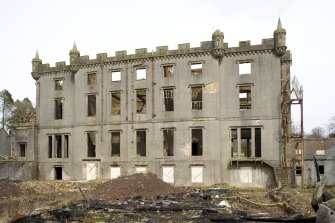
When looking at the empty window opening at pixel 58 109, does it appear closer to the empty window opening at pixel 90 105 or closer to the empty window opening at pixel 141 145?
the empty window opening at pixel 90 105

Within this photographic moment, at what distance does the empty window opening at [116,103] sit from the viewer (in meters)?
34.0

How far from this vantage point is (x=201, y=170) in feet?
99.8

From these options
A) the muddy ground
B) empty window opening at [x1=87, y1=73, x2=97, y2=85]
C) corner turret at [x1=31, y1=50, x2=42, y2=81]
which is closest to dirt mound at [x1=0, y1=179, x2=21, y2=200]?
the muddy ground

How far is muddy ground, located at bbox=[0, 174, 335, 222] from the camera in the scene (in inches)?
576

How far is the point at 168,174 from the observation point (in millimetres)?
31391

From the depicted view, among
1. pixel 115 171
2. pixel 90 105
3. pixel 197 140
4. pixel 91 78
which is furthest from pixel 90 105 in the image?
pixel 197 140

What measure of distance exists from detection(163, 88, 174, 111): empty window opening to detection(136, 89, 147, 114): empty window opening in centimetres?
206

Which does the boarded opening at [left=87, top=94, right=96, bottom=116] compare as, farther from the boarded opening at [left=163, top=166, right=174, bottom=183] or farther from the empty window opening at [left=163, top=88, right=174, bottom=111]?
the boarded opening at [left=163, top=166, right=174, bottom=183]

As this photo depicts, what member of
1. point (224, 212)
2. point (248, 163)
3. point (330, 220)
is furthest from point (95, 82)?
point (330, 220)

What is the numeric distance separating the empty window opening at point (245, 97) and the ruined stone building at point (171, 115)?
0.09 m

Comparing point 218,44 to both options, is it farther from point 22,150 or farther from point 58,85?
point 22,150

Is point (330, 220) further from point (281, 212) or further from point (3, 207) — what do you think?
point (3, 207)

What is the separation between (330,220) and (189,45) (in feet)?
89.0

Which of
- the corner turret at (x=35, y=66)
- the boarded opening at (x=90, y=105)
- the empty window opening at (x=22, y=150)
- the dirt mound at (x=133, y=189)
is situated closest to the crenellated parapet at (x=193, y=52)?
the corner turret at (x=35, y=66)
